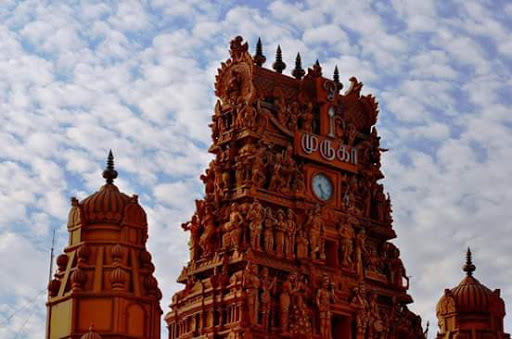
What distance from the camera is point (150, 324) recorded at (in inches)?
2414

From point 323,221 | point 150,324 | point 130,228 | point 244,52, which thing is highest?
point 244,52

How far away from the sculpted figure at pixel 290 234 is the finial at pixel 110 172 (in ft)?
41.0

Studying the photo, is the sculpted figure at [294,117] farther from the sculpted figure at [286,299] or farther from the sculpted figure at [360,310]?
the sculpted figure at [360,310]

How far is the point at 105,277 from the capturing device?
202 feet

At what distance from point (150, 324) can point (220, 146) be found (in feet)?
57.2

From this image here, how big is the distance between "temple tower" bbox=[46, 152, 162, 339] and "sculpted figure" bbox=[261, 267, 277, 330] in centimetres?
1064

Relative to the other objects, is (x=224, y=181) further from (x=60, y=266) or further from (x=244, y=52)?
(x=60, y=266)

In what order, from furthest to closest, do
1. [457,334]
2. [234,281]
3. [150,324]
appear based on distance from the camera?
[457,334] → [234,281] → [150,324]

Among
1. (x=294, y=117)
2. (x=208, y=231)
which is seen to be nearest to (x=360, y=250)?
(x=294, y=117)

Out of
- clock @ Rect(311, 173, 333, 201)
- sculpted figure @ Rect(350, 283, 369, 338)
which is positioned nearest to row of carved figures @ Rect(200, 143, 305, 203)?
clock @ Rect(311, 173, 333, 201)

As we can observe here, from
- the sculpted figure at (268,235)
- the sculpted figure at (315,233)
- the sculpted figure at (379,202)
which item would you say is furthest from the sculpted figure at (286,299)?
the sculpted figure at (379,202)

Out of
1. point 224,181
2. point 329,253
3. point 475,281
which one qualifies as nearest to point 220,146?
point 224,181

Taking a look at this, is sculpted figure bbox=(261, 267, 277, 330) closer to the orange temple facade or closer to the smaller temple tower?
the orange temple facade

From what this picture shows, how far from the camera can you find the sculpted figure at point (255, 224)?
73.4m
